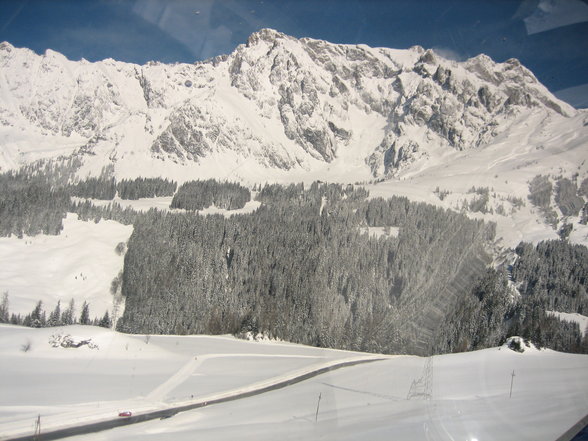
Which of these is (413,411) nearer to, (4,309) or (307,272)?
(4,309)

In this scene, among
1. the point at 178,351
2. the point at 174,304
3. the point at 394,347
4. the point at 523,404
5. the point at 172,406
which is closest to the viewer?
the point at 523,404

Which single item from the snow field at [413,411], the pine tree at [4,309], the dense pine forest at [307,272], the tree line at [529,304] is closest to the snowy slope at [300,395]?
the snow field at [413,411]

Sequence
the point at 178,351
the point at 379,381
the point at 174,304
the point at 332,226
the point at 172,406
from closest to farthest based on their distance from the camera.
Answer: the point at 172,406, the point at 379,381, the point at 178,351, the point at 174,304, the point at 332,226

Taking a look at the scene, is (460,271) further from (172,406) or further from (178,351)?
(178,351)

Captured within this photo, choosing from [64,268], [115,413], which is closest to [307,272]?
[64,268]

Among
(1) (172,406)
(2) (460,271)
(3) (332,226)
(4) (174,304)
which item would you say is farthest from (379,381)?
(3) (332,226)

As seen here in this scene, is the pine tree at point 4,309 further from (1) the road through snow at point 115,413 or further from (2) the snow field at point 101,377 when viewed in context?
(1) the road through snow at point 115,413
